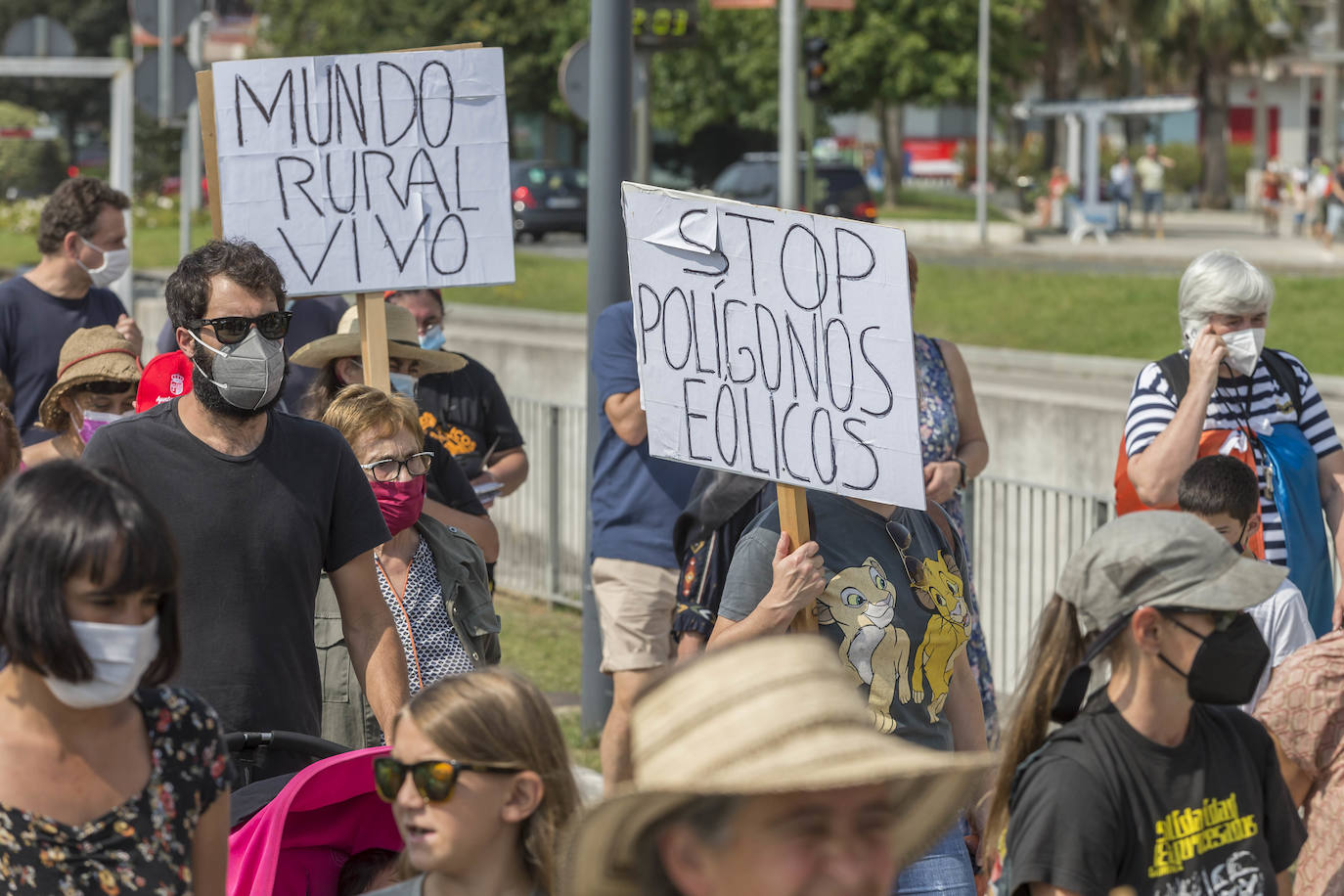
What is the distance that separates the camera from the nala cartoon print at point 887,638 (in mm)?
3973

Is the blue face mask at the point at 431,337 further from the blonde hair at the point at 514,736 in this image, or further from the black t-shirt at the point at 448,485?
the blonde hair at the point at 514,736

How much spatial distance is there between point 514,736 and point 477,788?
10 cm

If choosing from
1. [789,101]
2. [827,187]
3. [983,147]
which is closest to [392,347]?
[789,101]

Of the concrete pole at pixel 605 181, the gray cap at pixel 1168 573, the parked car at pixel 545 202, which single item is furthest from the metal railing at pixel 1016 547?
the parked car at pixel 545 202

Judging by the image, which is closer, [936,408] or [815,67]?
[936,408]

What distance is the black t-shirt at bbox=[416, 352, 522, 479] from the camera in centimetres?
658

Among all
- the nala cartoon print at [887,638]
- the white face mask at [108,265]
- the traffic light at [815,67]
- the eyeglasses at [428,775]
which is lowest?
the nala cartoon print at [887,638]

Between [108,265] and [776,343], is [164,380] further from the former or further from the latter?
[108,265]

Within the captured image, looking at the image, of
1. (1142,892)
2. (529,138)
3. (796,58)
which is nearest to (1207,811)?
(1142,892)

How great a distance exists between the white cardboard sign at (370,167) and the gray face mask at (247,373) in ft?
5.16

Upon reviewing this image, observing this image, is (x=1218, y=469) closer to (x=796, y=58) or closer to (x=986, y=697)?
(x=986, y=697)

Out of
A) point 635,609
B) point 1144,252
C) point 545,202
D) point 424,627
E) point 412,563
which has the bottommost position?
point 1144,252

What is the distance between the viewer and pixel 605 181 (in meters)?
7.69

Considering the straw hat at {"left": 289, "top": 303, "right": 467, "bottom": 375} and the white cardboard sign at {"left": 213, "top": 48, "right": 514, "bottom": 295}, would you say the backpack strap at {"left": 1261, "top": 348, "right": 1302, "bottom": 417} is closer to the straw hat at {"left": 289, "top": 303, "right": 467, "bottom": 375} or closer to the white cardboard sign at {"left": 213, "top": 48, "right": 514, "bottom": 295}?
the white cardboard sign at {"left": 213, "top": 48, "right": 514, "bottom": 295}
